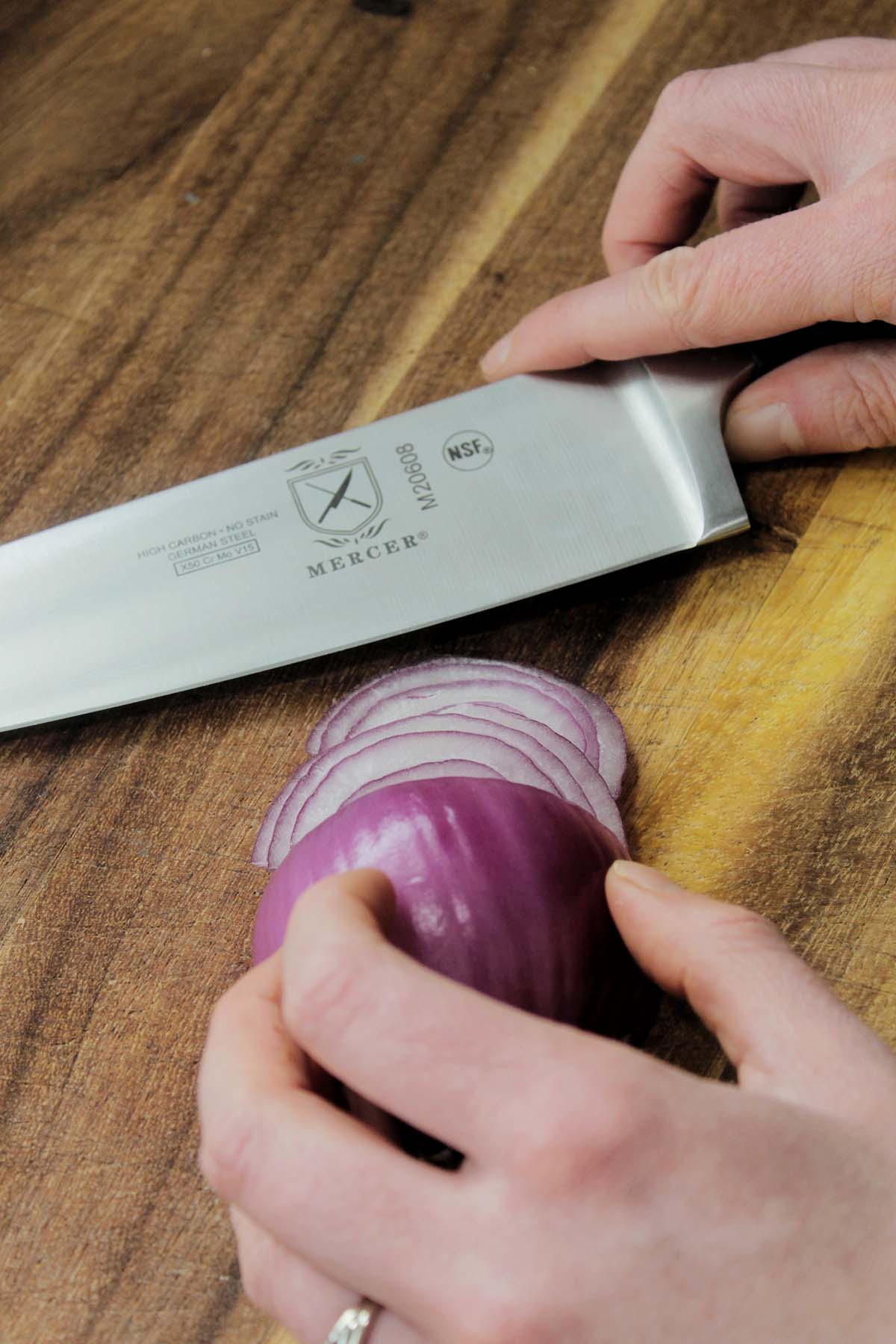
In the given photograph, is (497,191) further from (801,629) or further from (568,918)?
(568,918)

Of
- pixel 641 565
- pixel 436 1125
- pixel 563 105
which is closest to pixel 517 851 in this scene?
pixel 436 1125

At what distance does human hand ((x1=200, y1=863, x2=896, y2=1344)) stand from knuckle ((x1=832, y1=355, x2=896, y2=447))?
0.74 m

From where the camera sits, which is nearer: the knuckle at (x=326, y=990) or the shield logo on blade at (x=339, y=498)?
the knuckle at (x=326, y=990)

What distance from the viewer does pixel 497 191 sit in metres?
1.52

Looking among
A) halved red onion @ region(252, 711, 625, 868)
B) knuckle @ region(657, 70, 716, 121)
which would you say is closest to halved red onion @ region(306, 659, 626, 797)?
halved red onion @ region(252, 711, 625, 868)

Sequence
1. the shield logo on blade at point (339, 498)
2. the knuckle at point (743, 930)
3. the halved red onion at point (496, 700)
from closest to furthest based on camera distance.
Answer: the knuckle at point (743, 930)
the halved red onion at point (496, 700)
the shield logo on blade at point (339, 498)

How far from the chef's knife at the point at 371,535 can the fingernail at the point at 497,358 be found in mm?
41

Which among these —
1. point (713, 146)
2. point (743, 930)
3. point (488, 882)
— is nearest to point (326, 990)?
point (488, 882)

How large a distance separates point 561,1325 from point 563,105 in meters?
1.47

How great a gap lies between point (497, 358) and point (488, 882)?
0.68m

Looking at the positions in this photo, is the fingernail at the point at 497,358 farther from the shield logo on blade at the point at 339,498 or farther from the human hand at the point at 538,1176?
the human hand at the point at 538,1176

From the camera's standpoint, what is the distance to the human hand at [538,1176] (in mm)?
617

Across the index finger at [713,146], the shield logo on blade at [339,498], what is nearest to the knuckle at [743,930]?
the shield logo on blade at [339,498]

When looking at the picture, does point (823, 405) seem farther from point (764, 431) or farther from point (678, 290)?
point (678, 290)
